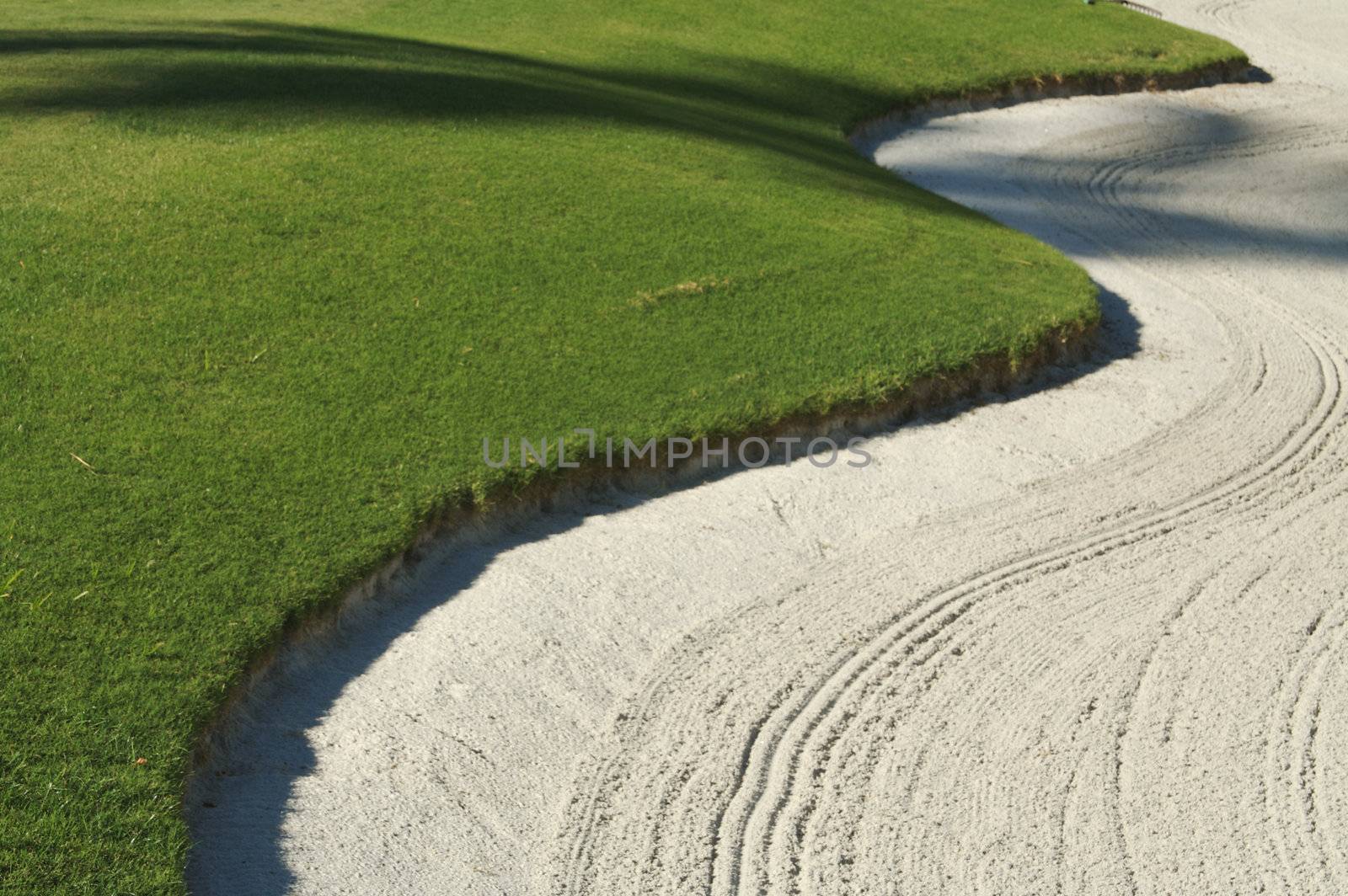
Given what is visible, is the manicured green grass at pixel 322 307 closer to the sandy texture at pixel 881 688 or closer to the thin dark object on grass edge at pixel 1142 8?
the sandy texture at pixel 881 688

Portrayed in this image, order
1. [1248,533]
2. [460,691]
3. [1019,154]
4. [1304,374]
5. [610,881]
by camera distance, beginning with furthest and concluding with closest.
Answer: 1. [1019,154]
2. [1304,374]
3. [1248,533]
4. [460,691]
5. [610,881]

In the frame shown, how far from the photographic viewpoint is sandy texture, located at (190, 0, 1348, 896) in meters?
3.91

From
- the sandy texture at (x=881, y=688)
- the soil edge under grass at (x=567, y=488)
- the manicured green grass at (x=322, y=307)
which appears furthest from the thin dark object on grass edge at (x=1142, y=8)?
the sandy texture at (x=881, y=688)

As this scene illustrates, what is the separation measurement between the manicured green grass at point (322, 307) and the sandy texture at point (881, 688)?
0.38 metres

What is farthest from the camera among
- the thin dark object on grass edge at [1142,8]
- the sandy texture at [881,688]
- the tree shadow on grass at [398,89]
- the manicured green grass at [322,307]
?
the thin dark object on grass edge at [1142,8]

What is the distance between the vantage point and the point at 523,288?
22.8ft

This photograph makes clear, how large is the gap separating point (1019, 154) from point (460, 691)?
29.8 ft

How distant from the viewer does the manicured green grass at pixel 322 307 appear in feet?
13.9

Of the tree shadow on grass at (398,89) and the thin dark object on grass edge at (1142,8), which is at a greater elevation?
the thin dark object on grass edge at (1142,8)

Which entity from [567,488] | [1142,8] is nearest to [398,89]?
[567,488]

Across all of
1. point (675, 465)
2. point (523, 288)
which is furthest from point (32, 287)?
point (675, 465)

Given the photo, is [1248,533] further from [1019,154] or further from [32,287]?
[1019,154]

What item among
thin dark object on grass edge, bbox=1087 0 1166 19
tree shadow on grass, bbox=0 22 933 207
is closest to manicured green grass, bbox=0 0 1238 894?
tree shadow on grass, bbox=0 22 933 207

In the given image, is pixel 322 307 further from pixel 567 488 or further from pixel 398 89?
pixel 398 89
